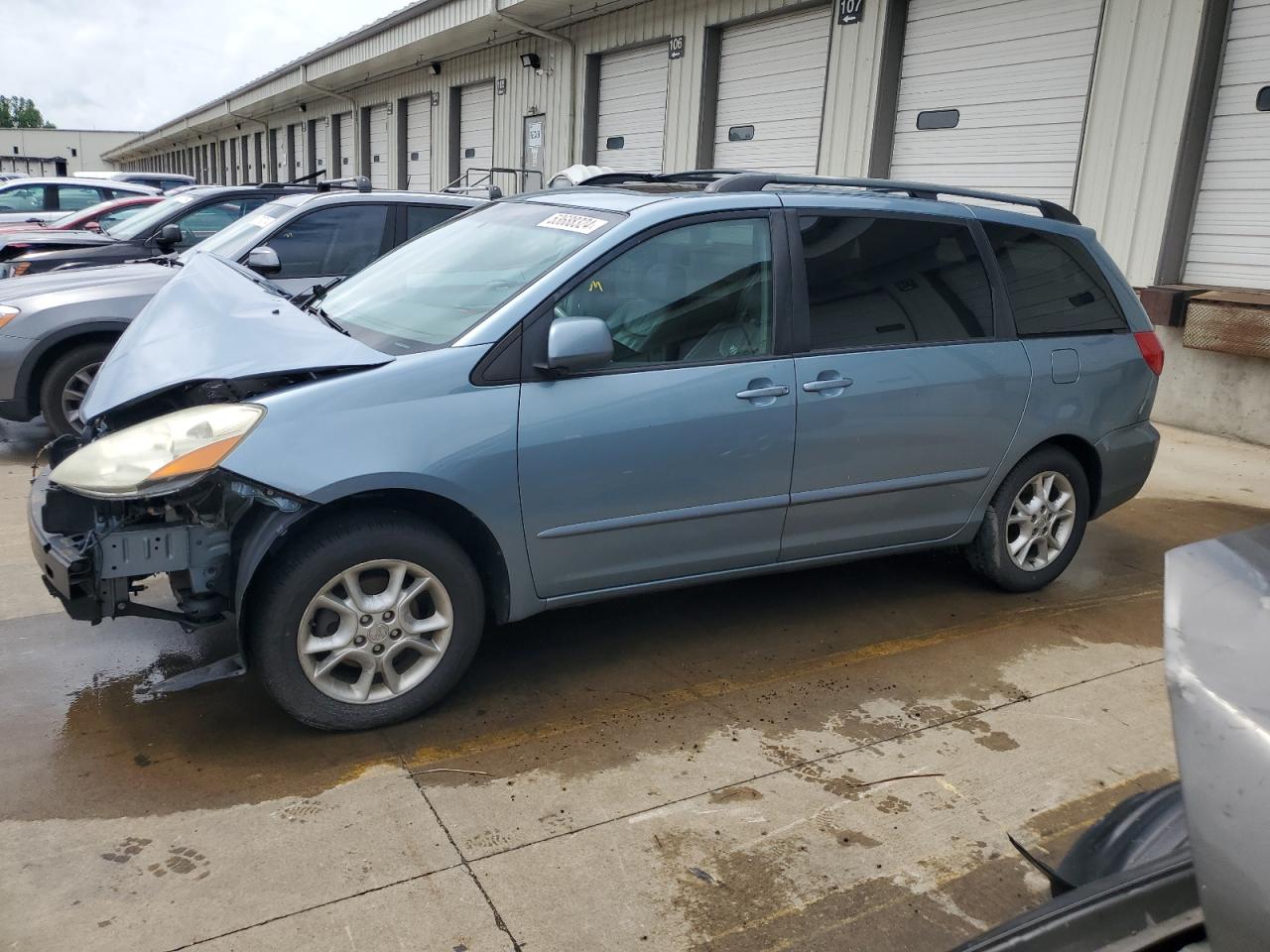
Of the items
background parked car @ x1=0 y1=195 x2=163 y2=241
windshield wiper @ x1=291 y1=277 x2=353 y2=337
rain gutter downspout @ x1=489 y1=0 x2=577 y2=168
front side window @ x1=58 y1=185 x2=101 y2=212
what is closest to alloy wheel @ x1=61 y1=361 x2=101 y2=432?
windshield wiper @ x1=291 y1=277 x2=353 y2=337

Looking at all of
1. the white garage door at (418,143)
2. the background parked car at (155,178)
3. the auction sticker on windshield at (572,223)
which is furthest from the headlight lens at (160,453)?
the white garage door at (418,143)

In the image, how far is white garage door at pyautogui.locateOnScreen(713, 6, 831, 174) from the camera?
38.7 ft

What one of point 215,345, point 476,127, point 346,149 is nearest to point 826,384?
point 215,345

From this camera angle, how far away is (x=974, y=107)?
10109 millimetres

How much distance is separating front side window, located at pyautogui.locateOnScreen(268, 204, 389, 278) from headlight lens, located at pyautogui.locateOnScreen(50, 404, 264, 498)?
12.4 feet

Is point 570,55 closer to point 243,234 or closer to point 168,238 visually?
point 168,238

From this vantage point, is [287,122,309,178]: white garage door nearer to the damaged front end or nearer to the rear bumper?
the rear bumper

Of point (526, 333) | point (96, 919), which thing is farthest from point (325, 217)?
point (96, 919)

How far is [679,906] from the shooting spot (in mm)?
2533

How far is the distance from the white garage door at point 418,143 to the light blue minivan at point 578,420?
18.1 meters

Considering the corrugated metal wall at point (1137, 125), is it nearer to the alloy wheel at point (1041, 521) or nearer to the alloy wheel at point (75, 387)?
the alloy wheel at point (1041, 521)

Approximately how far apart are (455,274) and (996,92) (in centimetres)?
791

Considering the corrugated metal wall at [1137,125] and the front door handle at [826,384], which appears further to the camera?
the corrugated metal wall at [1137,125]

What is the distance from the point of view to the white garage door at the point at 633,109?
14.4m
